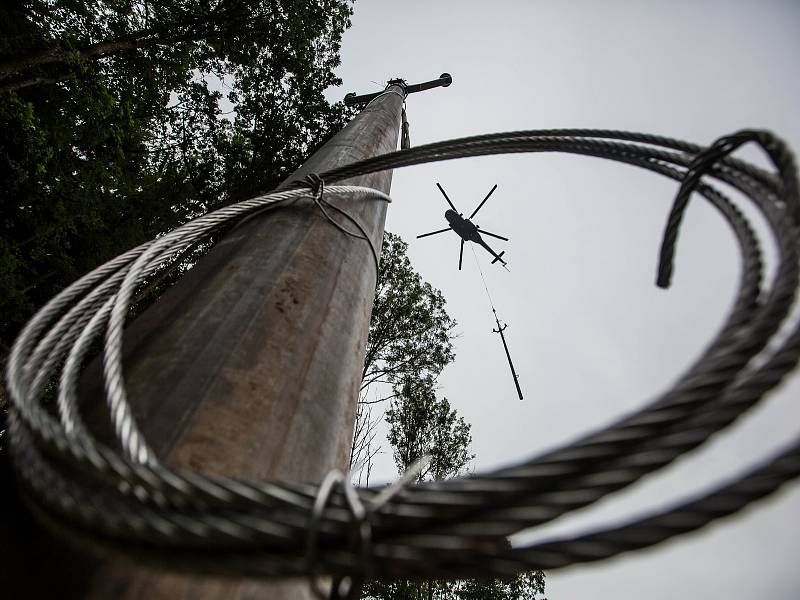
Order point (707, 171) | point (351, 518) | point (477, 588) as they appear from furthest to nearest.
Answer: point (477, 588) → point (707, 171) → point (351, 518)

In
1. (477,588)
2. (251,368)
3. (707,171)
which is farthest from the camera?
(477,588)

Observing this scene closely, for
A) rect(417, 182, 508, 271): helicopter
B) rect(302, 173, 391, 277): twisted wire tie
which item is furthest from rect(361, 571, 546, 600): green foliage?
rect(302, 173, 391, 277): twisted wire tie

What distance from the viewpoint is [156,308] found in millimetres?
1140

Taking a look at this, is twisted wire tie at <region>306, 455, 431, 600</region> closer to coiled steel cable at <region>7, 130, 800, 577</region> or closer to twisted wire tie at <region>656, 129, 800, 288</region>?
coiled steel cable at <region>7, 130, 800, 577</region>

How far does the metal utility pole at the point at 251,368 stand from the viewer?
0.68 meters

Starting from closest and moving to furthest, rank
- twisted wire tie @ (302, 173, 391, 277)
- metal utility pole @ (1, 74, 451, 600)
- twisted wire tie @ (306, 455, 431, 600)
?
twisted wire tie @ (306, 455, 431, 600)
metal utility pole @ (1, 74, 451, 600)
twisted wire tie @ (302, 173, 391, 277)

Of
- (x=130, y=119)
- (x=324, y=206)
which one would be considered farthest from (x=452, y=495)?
(x=130, y=119)

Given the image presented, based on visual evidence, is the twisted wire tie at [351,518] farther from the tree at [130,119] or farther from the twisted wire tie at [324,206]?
the tree at [130,119]

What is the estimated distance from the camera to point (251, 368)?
0.84m

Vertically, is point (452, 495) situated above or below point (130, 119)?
below

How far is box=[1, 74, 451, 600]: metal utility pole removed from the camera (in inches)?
26.7

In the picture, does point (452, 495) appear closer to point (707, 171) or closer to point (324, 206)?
point (707, 171)

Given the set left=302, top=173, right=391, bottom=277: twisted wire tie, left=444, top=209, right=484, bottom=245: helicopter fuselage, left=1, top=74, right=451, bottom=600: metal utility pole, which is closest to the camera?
left=1, top=74, right=451, bottom=600: metal utility pole

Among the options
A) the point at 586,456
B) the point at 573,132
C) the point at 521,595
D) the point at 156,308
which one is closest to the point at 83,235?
the point at 156,308
